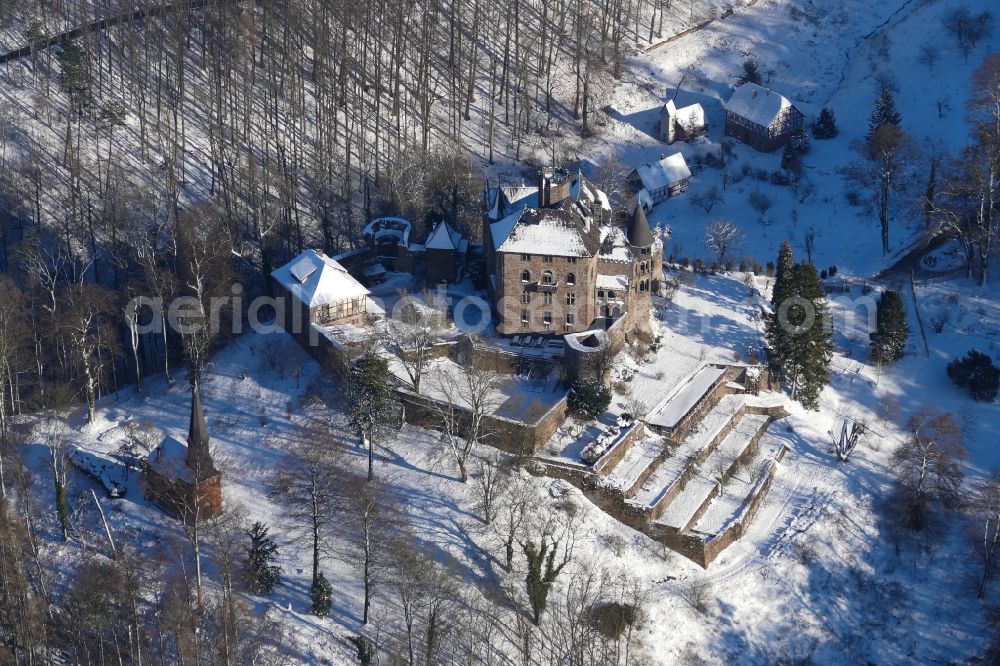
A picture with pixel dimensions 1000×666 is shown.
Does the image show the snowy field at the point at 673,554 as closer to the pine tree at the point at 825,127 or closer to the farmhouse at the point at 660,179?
the farmhouse at the point at 660,179

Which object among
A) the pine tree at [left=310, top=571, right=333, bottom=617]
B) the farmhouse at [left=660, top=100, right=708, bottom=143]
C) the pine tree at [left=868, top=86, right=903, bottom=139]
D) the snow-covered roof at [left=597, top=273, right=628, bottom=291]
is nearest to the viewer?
the pine tree at [left=310, top=571, right=333, bottom=617]

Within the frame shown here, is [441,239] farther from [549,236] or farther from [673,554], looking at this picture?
[673,554]

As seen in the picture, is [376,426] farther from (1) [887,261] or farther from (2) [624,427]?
(1) [887,261]

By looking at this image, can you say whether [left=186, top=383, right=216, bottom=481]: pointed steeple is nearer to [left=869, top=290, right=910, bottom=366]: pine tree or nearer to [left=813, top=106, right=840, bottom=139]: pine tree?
[left=869, top=290, right=910, bottom=366]: pine tree

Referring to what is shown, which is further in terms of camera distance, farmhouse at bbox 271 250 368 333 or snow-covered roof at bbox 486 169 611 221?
snow-covered roof at bbox 486 169 611 221

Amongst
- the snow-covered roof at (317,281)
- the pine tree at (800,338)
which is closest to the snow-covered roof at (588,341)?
the pine tree at (800,338)

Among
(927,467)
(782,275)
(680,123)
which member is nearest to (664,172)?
(680,123)

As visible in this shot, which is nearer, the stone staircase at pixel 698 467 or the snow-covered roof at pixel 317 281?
the stone staircase at pixel 698 467

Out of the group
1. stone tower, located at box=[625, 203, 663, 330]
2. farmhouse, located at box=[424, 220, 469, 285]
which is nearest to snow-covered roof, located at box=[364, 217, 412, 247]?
farmhouse, located at box=[424, 220, 469, 285]
